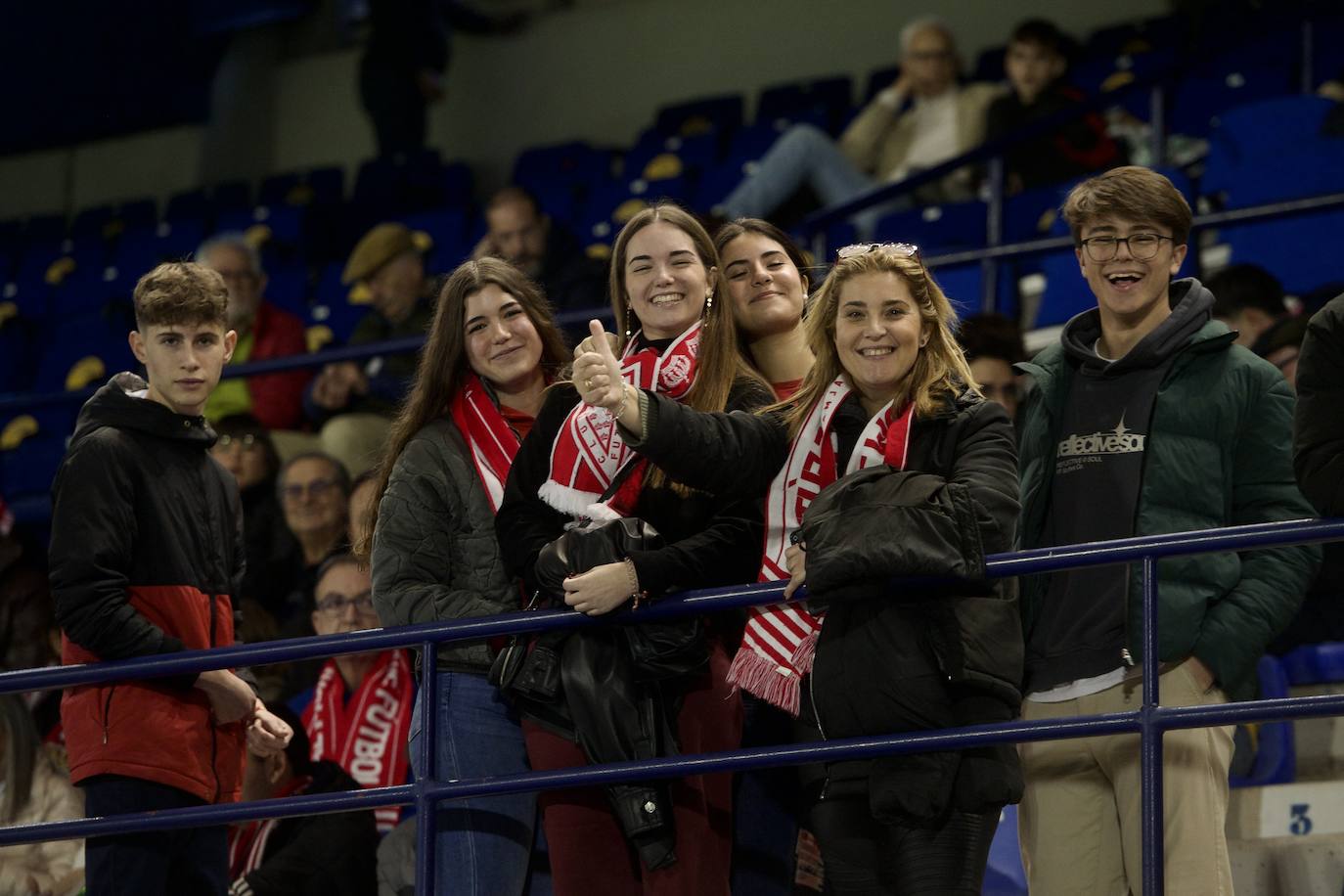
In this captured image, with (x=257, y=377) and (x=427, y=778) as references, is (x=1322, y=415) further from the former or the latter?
(x=257, y=377)

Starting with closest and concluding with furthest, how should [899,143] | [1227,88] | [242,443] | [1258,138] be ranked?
1. [1258,138]
2. [242,443]
3. [1227,88]
4. [899,143]

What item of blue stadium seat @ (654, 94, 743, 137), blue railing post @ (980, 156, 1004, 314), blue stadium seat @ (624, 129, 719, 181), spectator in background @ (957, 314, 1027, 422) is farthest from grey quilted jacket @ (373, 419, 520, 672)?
blue stadium seat @ (654, 94, 743, 137)

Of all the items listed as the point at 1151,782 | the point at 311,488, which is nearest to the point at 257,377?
the point at 311,488

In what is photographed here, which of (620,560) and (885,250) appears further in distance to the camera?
(885,250)

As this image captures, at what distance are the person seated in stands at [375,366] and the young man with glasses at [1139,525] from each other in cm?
372

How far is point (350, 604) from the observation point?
5.42 metres

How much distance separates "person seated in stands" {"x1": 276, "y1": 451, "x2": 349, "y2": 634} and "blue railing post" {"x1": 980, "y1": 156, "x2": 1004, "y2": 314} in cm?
227

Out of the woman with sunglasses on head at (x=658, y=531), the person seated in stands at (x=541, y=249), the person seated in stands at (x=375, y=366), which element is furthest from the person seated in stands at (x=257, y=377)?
the woman with sunglasses on head at (x=658, y=531)

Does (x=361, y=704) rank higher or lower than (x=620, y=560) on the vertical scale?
lower

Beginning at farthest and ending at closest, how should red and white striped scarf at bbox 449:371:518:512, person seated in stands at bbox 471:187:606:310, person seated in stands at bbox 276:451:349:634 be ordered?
person seated in stands at bbox 471:187:606:310
person seated in stands at bbox 276:451:349:634
red and white striped scarf at bbox 449:371:518:512

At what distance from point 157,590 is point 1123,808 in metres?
1.99

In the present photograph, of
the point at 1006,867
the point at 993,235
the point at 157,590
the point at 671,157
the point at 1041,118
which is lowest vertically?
the point at 1006,867

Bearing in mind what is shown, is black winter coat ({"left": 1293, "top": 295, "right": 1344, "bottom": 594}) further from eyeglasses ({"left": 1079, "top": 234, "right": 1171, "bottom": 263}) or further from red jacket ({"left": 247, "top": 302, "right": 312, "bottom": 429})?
red jacket ({"left": 247, "top": 302, "right": 312, "bottom": 429})

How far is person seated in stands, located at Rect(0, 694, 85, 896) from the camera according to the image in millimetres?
5160
